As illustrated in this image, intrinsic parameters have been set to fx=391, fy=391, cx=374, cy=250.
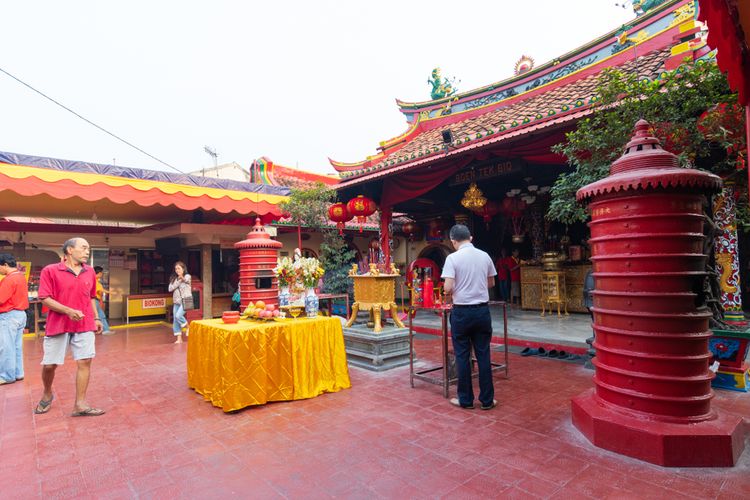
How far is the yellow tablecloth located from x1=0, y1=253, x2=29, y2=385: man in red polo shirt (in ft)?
8.08

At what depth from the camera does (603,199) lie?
3.20 metres

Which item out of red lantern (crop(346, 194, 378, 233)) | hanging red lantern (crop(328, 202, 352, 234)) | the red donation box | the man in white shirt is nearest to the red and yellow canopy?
hanging red lantern (crop(328, 202, 352, 234))

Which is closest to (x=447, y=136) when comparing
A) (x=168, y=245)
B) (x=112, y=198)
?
(x=112, y=198)

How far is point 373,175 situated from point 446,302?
175 inches

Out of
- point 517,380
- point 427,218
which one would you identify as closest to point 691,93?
point 517,380

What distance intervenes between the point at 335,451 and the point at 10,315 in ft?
16.2

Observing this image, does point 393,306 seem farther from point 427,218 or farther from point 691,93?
point 427,218

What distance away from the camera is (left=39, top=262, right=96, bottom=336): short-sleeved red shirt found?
3.77 metres

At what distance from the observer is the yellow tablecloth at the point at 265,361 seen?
3857 millimetres

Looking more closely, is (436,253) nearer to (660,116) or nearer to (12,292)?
(660,116)

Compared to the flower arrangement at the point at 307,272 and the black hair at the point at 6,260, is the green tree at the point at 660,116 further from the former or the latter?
the black hair at the point at 6,260

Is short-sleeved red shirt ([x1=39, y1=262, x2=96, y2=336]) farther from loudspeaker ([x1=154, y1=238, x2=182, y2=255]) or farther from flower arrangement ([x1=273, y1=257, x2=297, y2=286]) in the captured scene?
loudspeaker ([x1=154, y1=238, x2=182, y2=255])

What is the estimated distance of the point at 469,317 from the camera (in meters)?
3.69

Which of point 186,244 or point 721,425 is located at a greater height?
point 186,244
